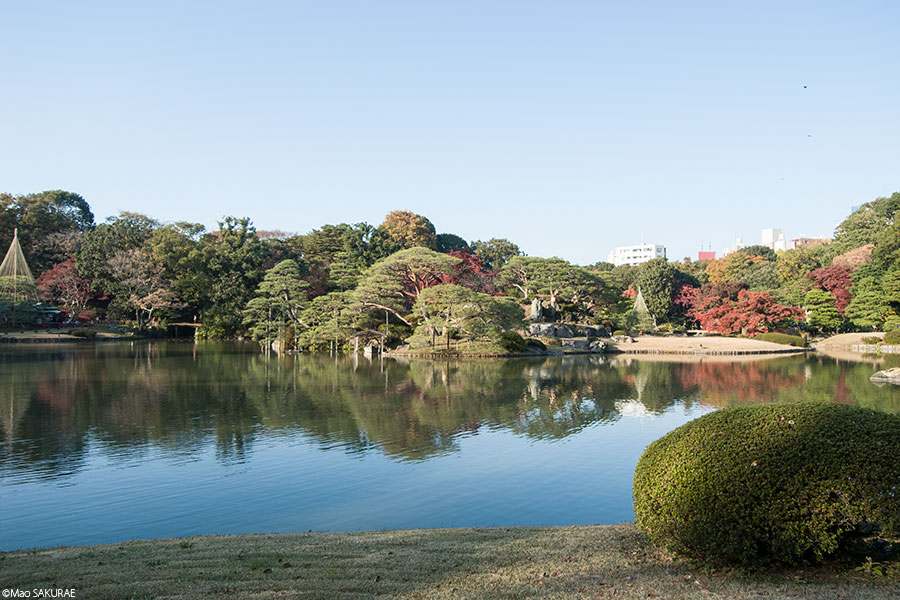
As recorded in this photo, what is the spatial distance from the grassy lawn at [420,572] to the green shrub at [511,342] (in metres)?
24.9

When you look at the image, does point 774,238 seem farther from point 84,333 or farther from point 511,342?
point 84,333

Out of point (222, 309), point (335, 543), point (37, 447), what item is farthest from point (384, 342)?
point (335, 543)

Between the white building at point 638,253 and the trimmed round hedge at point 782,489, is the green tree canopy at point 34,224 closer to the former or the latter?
the trimmed round hedge at point 782,489

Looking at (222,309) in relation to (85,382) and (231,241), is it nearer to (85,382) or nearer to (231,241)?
(231,241)

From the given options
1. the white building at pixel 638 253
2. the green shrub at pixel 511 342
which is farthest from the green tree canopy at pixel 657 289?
the white building at pixel 638 253

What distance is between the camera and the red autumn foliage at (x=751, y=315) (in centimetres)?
3962

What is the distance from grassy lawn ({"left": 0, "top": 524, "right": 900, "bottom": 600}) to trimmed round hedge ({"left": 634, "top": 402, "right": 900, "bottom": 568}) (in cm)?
22

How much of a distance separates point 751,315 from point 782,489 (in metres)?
39.8

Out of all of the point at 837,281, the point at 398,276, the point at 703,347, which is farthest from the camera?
the point at 837,281

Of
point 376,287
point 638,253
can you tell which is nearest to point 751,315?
point 376,287

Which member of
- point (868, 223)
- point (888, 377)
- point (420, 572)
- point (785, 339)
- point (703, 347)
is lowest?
point (888, 377)

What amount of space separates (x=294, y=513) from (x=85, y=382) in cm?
1462

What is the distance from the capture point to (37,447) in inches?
420

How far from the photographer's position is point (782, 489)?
411cm
